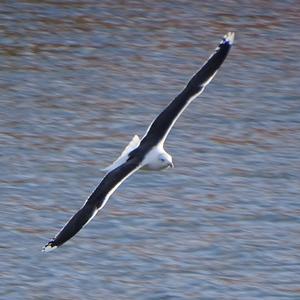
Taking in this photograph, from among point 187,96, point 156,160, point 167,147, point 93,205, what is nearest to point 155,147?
point 156,160

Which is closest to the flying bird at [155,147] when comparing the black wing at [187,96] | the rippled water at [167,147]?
the black wing at [187,96]

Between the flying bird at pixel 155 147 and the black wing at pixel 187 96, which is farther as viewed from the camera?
the black wing at pixel 187 96

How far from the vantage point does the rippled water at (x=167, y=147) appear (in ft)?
35.7

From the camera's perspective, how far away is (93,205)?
357 inches

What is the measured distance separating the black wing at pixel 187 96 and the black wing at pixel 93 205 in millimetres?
515

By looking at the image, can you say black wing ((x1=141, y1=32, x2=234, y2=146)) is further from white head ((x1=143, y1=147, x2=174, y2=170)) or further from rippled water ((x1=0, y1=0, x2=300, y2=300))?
rippled water ((x1=0, y1=0, x2=300, y2=300))

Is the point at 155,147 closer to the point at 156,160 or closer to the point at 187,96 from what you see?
the point at 156,160

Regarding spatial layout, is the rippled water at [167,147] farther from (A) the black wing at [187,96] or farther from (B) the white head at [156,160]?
(A) the black wing at [187,96]

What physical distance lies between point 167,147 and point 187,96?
11.7 ft

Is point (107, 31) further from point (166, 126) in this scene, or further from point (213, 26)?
point (166, 126)

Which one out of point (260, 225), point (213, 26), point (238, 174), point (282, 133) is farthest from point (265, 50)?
point (260, 225)

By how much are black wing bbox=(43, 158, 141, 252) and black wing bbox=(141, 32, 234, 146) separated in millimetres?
515

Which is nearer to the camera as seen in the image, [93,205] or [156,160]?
[93,205]

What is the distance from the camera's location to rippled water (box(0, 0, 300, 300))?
35.7 feet
